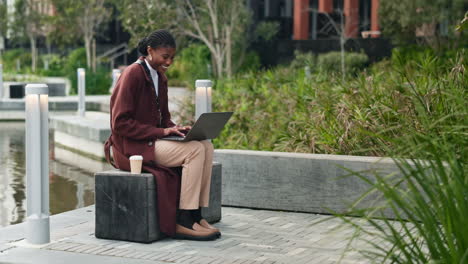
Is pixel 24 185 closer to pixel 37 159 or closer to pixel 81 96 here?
pixel 37 159

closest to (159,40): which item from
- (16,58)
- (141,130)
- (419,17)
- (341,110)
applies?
(141,130)

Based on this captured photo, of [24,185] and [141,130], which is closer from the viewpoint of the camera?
[141,130]

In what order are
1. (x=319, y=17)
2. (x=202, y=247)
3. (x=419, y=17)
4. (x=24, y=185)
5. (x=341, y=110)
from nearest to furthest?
1. (x=202, y=247)
2. (x=341, y=110)
3. (x=24, y=185)
4. (x=419, y=17)
5. (x=319, y=17)

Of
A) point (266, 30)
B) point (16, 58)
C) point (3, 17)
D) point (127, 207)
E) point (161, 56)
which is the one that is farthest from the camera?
point (16, 58)

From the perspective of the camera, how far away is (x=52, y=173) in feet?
38.9

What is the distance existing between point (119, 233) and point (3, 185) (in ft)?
14.7

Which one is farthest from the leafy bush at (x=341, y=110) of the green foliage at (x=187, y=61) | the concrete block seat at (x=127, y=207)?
Answer: the green foliage at (x=187, y=61)

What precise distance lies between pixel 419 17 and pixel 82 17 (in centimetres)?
1792

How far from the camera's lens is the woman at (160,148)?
6539mm

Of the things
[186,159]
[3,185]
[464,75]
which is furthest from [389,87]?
[3,185]

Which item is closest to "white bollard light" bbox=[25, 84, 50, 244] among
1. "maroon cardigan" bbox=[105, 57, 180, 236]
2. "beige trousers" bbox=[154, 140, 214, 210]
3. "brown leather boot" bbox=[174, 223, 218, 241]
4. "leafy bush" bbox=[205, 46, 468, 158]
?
"maroon cardigan" bbox=[105, 57, 180, 236]

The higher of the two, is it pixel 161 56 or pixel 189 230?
pixel 161 56

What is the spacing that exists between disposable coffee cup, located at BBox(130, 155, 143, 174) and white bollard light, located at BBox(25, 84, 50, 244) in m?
0.61

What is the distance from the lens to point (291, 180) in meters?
8.05
